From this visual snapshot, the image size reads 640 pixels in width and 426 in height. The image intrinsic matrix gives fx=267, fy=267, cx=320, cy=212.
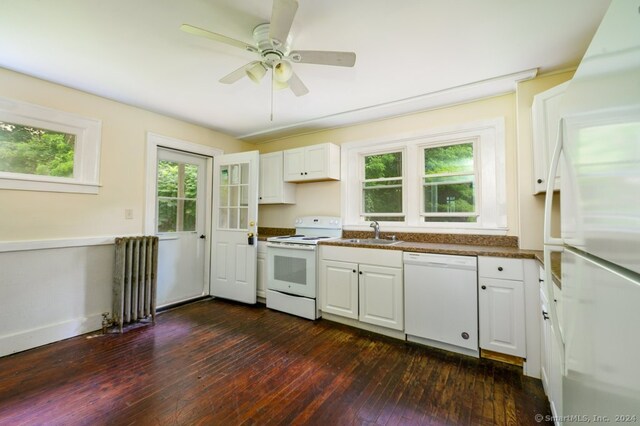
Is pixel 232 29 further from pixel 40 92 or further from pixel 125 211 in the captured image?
pixel 125 211

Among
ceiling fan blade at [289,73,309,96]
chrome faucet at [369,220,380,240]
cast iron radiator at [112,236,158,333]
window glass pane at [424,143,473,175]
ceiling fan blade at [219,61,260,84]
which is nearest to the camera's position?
ceiling fan blade at [219,61,260,84]

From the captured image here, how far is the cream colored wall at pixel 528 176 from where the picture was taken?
232 cm

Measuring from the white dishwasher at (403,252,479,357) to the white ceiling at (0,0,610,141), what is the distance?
164 centimetres

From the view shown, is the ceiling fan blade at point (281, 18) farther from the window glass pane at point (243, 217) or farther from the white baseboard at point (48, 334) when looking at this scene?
the white baseboard at point (48, 334)

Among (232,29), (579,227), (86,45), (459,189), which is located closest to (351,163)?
(459,189)

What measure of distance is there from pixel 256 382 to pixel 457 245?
7.18 feet

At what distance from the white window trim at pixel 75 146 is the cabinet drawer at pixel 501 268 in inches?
149

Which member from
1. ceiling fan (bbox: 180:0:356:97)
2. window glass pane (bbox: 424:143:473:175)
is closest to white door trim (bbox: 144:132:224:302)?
ceiling fan (bbox: 180:0:356:97)

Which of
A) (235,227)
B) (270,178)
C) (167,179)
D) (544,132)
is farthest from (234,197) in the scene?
(544,132)

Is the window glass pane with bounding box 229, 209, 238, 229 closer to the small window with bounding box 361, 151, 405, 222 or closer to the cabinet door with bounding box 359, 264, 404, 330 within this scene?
the small window with bounding box 361, 151, 405, 222

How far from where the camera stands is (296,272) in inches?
127

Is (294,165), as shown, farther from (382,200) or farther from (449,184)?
(449,184)

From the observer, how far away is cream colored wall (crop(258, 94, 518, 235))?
2.63m

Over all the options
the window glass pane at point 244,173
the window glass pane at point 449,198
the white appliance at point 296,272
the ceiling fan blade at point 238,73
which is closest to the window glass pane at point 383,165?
the window glass pane at point 449,198
